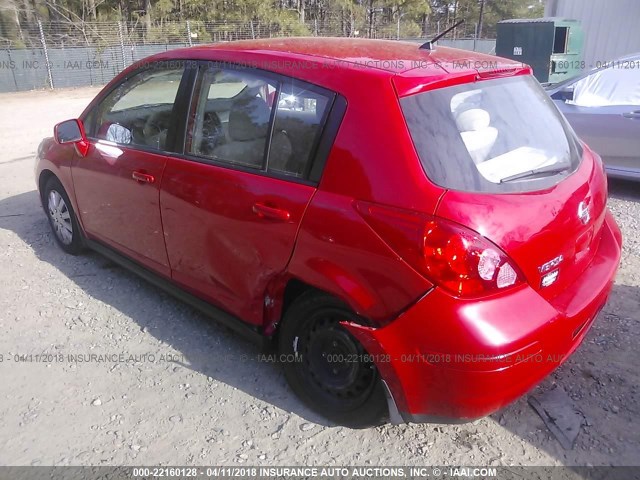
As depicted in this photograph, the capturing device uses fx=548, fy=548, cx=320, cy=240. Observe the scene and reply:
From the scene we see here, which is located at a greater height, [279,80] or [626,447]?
[279,80]

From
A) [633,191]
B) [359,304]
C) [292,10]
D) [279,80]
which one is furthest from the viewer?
[292,10]

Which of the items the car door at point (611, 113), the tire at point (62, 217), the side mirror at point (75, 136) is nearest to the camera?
the side mirror at point (75, 136)

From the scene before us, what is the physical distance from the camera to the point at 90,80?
22219mm

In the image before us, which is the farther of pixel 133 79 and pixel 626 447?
pixel 133 79

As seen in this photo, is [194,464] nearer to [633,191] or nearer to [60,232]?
[60,232]

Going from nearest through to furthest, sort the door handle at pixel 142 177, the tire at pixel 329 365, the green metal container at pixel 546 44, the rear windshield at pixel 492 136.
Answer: the rear windshield at pixel 492 136 < the tire at pixel 329 365 < the door handle at pixel 142 177 < the green metal container at pixel 546 44

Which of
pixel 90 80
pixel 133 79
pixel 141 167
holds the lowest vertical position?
pixel 90 80

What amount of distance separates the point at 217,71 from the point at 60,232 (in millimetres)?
2416

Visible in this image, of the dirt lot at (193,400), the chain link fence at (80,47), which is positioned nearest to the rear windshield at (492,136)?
the dirt lot at (193,400)

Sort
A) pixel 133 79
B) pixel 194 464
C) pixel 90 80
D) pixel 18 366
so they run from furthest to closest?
pixel 90 80 < pixel 133 79 < pixel 18 366 < pixel 194 464

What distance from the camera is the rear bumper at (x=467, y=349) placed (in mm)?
2061

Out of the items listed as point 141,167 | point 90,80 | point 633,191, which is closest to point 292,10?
point 90,80

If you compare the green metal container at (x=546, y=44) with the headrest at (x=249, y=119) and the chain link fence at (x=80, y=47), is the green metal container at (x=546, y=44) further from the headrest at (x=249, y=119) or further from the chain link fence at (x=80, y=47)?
the chain link fence at (x=80, y=47)

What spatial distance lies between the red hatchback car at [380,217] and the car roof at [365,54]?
2cm
